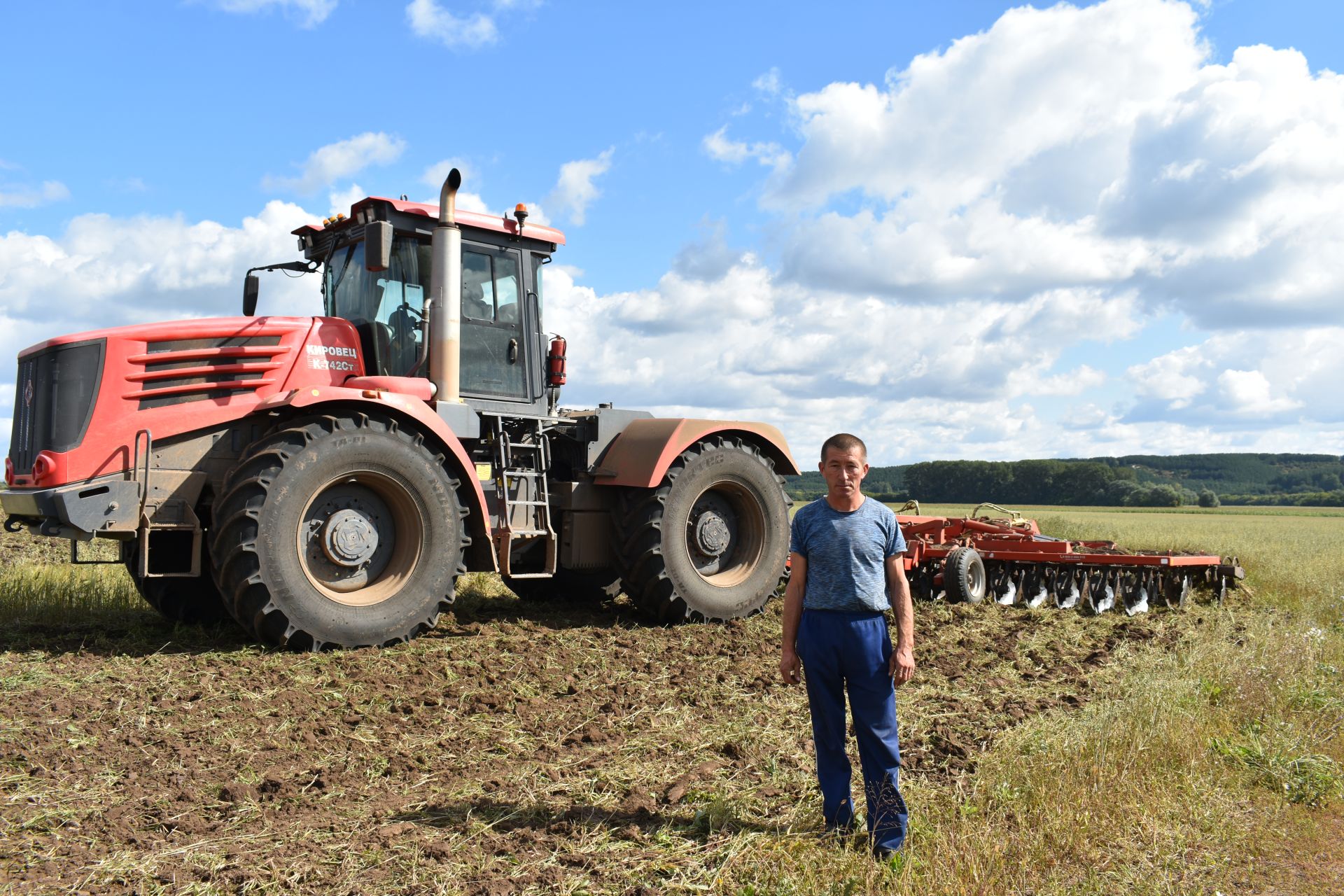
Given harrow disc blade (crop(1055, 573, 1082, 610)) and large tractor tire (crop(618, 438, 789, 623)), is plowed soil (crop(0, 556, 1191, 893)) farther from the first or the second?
harrow disc blade (crop(1055, 573, 1082, 610))

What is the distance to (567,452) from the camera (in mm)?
9375

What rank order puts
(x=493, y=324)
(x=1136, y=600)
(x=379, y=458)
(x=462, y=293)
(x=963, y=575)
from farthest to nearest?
(x=1136, y=600)
(x=963, y=575)
(x=493, y=324)
(x=462, y=293)
(x=379, y=458)

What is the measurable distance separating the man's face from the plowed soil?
55.3 inches

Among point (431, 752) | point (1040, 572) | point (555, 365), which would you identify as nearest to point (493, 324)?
point (555, 365)

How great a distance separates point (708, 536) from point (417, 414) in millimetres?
2944

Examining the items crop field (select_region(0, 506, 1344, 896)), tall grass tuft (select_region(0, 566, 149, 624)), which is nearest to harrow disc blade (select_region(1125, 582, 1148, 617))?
crop field (select_region(0, 506, 1344, 896))

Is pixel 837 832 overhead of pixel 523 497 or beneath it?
beneath

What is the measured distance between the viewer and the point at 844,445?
162 inches

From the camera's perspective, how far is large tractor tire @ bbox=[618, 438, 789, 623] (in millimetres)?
8797

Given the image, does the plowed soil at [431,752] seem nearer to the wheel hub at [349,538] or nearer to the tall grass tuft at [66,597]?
the tall grass tuft at [66,597]

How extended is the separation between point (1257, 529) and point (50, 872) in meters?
37.5

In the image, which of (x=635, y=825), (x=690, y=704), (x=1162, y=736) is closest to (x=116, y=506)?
(x=690, y=704)

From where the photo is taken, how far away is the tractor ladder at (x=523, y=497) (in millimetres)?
8219

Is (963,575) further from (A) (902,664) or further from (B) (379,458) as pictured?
(A) (902,664)
